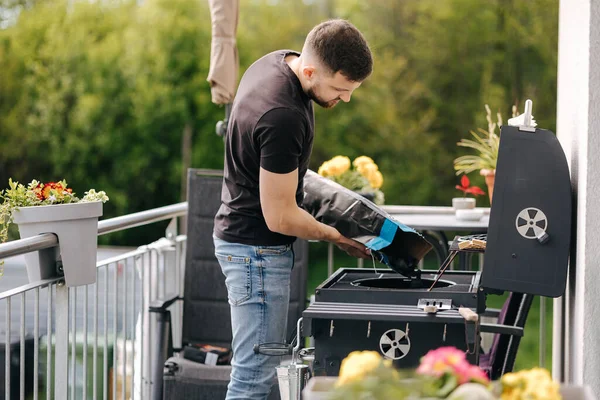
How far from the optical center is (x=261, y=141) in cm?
224

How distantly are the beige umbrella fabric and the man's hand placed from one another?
4.81ft

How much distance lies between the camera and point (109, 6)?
17.5 m

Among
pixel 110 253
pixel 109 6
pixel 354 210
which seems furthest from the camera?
pixel 109 6

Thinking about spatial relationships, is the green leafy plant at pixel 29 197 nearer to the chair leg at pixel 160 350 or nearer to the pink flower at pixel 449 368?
the chair leg at pixel 160 350

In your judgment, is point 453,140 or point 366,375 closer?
point 366,375

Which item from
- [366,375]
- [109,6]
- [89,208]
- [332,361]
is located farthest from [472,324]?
[109,6]

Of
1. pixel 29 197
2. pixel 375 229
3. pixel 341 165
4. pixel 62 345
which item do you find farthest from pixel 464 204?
pixel 29 197

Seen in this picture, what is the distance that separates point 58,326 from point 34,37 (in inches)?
647

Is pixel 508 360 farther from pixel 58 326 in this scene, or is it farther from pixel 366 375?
pixel 366 375

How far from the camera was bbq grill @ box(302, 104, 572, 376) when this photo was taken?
2129 mm

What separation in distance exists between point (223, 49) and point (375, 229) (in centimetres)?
173

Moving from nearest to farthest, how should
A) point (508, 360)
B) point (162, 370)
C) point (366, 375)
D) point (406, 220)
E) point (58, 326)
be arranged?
1. point (366, 375)
2. point (58, 326)
3. point (508, 360)
4. point (162, 370)
5. point (406, 220)

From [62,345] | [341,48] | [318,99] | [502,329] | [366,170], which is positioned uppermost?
[341,48]

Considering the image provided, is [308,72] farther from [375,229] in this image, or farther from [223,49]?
[223,49]
